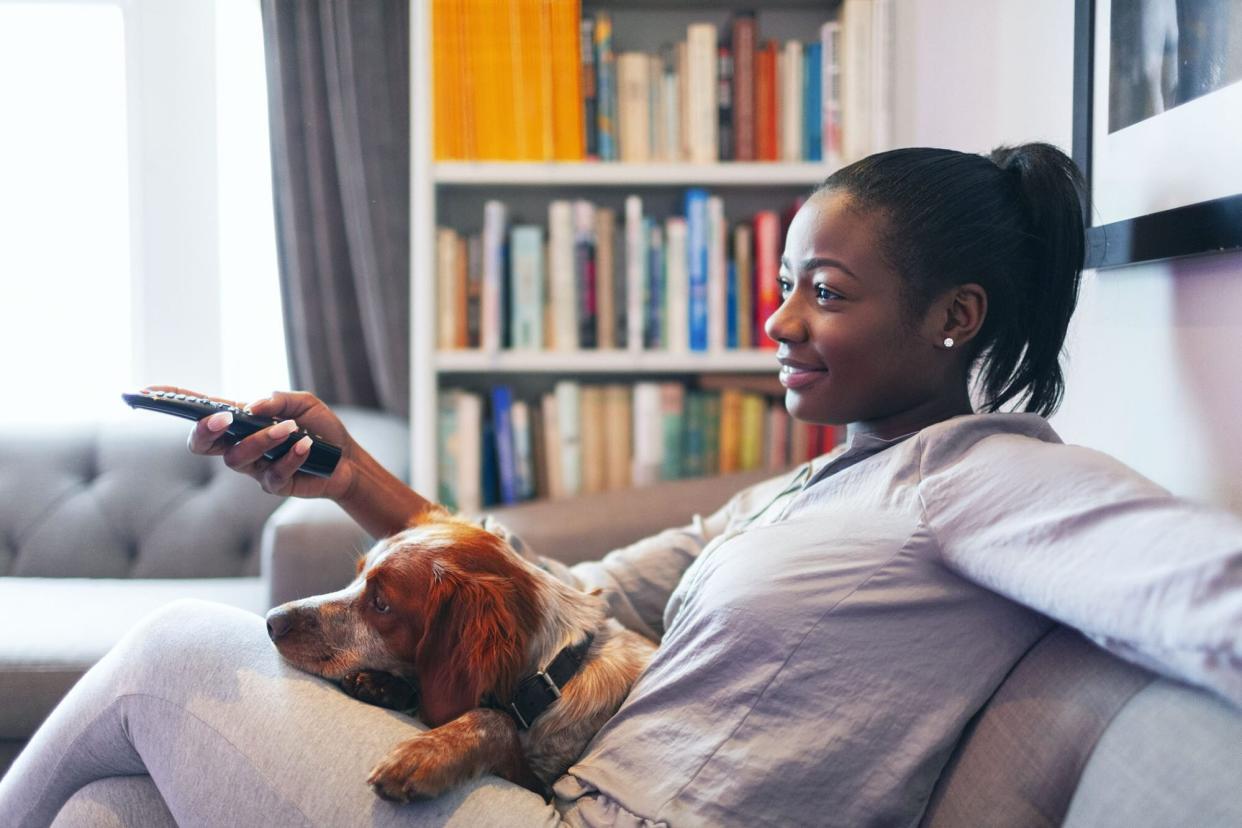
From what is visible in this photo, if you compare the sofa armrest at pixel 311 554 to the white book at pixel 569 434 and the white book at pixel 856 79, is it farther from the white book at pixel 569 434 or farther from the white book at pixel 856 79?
the white book at pixel 856 79

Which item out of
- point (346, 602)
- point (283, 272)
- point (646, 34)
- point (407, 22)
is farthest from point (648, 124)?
point (346, 602)

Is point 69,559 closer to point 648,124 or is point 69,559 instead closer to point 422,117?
point 422,117

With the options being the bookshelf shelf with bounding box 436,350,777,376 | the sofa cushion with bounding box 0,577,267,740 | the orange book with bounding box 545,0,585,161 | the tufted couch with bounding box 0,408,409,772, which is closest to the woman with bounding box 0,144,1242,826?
the sofa cushion with bounding box 0,577,267,740

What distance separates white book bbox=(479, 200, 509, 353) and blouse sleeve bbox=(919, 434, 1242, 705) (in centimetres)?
137

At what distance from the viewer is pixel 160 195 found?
9.29ft

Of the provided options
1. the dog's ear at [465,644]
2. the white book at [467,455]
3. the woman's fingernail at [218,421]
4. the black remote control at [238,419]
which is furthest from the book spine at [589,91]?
the dog's ear at [465,644]

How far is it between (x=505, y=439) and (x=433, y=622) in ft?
3.88

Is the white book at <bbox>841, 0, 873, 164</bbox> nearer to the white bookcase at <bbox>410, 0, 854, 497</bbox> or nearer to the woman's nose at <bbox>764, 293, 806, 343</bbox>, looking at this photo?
the white bookcase at <bbox>410, 0, 854, 497</bbox>

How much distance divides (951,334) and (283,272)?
6.67 ft

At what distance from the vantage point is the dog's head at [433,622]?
1.04 m

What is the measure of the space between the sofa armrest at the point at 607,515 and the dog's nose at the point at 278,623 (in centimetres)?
80

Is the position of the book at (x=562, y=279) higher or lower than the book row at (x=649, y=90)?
lower

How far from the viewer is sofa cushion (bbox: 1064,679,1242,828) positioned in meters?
0.65

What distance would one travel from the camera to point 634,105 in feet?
7.19
